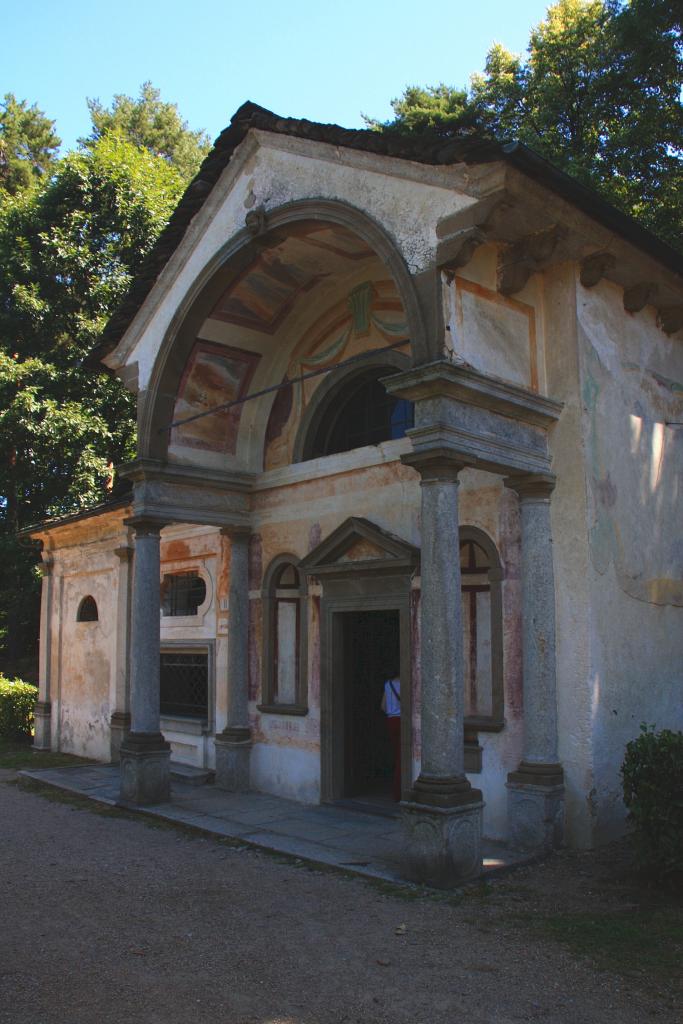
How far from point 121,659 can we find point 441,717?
28.0 feet

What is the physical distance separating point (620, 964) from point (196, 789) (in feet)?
24.0

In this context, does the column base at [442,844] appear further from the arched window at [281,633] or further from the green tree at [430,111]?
the green tree at [430,111]

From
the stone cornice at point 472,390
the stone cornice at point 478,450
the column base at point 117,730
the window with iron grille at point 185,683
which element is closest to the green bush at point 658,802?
A: the stone cornice at point 478,450

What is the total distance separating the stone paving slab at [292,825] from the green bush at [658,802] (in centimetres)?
119

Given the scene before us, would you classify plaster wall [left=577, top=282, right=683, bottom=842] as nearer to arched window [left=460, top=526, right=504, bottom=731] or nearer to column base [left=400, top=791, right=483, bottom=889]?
arched window [left=460, top=526, right=504, bottom=731]

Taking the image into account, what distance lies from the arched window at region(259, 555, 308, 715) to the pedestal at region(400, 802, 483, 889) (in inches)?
170

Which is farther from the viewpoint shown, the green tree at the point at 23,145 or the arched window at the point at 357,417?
the green tree at the point at 23,145

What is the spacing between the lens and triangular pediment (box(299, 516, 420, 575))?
9602mm

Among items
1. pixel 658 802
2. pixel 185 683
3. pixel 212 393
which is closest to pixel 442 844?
pixel 658 802

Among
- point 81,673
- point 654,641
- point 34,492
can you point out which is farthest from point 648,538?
point 34,492

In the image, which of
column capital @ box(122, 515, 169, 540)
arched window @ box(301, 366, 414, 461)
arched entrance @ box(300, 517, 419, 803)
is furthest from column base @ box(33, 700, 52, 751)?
arched window @ box(301, 366, 414, 461)

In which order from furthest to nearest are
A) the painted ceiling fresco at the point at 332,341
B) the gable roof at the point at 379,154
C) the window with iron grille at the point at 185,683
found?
the window with iron grille at the point at 185,683, the painted ceiling fresco at the point at 332,341, the gable roof at the point at 379,154

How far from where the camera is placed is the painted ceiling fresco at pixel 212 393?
36.5ft

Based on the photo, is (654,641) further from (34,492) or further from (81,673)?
(34,492)
